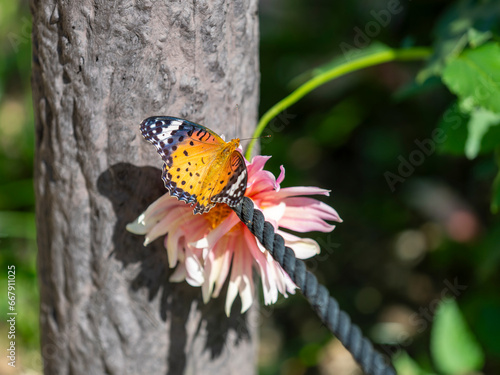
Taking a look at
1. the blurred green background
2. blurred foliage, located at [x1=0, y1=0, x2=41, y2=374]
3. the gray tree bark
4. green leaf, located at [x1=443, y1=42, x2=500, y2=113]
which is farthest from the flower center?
blurred foliage, located at [x1=0, y1=0, x2=41, y2=374]

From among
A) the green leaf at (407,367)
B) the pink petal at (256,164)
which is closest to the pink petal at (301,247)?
the pink petal at (256,164)

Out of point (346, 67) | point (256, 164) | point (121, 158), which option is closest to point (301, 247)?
point (256, 164)


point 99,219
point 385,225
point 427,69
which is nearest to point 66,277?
point 99,219

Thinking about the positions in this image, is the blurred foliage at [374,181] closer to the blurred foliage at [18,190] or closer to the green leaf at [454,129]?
the green leaf at [454,129]

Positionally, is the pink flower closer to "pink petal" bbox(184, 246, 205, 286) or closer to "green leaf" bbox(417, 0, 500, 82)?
"pink petal" bbox(184, 246, 205, 286)

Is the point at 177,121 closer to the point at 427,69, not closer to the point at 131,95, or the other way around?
the point at 131,95
